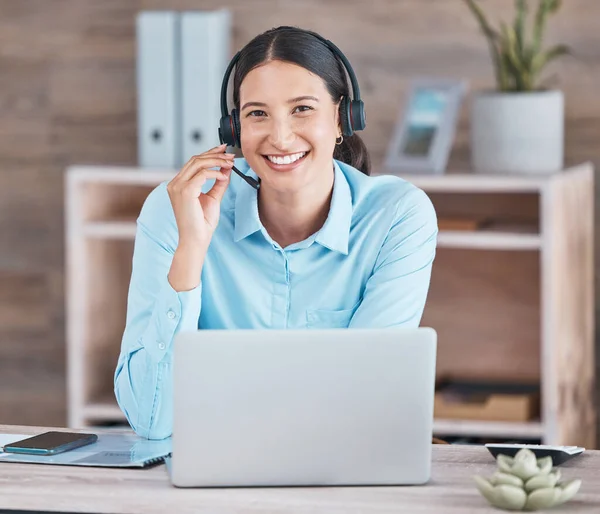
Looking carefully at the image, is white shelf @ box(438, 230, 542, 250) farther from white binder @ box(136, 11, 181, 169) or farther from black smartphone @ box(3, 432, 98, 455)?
black smartphone @ box(3, 432, 98, 455)

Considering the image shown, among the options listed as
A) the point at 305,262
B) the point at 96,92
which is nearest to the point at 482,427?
the point at 305,262

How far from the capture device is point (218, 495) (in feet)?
4.68

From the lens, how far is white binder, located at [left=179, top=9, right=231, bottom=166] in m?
3.19

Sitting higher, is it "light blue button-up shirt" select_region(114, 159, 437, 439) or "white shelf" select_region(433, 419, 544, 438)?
"light blue button-up shirt" select_region(114, 159, 437, 439)

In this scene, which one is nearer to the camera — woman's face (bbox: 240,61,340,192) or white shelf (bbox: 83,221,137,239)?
woman's face (bbox: 240,61,340,192)

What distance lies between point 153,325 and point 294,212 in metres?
0.38

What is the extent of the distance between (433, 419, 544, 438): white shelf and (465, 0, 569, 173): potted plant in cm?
68

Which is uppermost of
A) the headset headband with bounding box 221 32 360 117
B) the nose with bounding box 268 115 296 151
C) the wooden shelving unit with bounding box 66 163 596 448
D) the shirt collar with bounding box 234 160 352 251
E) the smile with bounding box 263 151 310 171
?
the headset headband with bounding box 221 32 360 117

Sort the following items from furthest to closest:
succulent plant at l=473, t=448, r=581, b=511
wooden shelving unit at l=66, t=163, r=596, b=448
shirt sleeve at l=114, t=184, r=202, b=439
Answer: wooden shelving unit at l=66, t=163, r=596, b=448 → shirt sleeve at l=114, t=184, r=202, b=439 → succulent plant at l=473, t=448, r=581, b=511

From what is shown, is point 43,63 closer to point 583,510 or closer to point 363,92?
point 363,92

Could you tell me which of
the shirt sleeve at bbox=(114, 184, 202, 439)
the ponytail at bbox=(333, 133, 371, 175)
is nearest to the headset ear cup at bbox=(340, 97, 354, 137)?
the ponytail at bbox=(333, 133, 371, 175)

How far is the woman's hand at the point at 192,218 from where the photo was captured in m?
1.89

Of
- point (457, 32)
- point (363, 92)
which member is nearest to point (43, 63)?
point (363, 92)

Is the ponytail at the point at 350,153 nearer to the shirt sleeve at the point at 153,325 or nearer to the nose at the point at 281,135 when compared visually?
the nose at the point at 281,135
